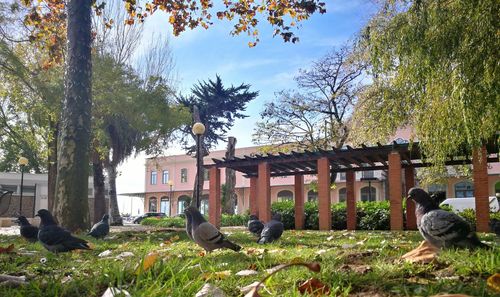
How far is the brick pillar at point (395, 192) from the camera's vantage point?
14438 mm

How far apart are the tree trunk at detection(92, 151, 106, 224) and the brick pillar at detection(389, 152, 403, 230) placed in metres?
17.8

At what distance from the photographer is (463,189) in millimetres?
41812

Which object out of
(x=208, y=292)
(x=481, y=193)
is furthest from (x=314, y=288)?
(x=481, y=193)

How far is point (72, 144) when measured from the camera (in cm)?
1105

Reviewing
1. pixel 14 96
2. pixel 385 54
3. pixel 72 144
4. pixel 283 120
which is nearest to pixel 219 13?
pixel 72 144

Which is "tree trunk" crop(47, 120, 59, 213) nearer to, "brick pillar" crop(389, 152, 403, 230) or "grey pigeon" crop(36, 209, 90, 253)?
"brick pillar" crop(389, 152, 403, 230)

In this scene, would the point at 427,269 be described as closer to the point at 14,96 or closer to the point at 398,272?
the point at 398,272

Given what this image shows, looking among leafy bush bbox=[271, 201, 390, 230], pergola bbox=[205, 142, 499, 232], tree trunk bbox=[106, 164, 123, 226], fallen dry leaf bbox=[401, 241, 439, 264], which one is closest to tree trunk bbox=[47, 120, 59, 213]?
tree trunk bbox=[106, 164, 123, 226]

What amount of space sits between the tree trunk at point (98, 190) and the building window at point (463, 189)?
108 ft

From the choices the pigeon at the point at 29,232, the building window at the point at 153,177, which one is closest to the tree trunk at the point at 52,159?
the pigeon at the point at 29,232

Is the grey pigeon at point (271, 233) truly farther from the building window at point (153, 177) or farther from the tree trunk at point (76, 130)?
the building window at point (153, 177)

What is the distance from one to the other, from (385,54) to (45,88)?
A: 1641cm

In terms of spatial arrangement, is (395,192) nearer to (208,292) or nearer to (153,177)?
(208,292)

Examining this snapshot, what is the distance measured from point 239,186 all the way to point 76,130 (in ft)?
135
